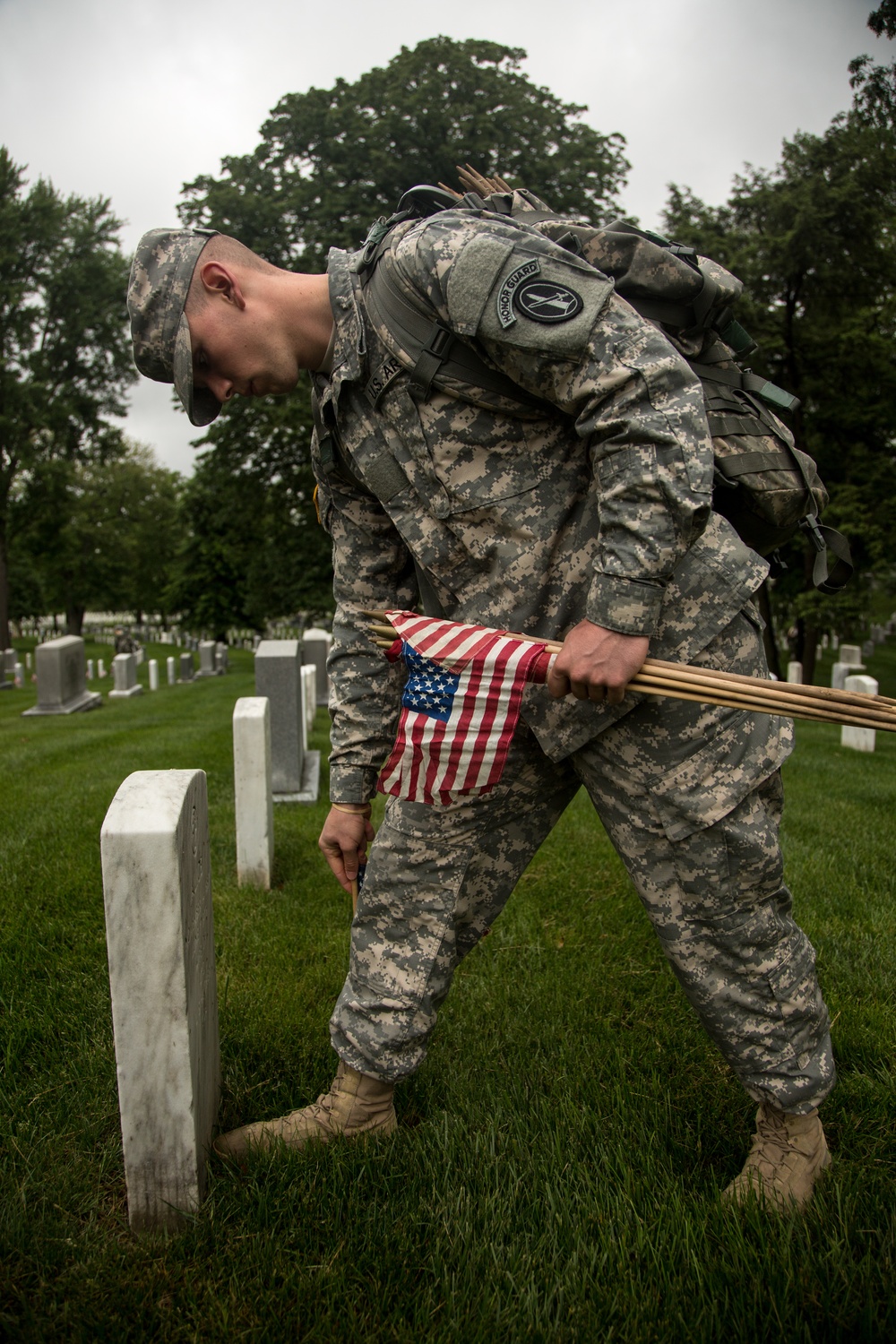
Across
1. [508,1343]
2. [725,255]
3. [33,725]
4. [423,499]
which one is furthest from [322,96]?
[508,1343]

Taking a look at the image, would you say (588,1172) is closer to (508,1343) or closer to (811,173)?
(508,1343)

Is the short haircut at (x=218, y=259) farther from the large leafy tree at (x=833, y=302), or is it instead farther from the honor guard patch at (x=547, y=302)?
the large leafy tree at (x=833, y=302)

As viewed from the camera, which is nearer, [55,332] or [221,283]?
[221,283]

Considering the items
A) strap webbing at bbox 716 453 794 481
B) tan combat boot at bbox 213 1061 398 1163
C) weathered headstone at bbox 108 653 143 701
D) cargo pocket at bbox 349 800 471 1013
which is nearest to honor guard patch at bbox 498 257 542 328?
strap webbing at bbox 716 453 794 481

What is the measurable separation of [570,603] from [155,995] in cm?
131

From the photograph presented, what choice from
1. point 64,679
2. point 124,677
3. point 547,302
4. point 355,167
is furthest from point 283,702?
point 355,167

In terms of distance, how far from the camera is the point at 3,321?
34.5m

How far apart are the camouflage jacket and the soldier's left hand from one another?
3 centimetres

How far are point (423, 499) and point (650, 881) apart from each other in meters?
1.07

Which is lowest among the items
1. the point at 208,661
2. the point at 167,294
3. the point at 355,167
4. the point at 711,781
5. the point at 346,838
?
the point at 208,661

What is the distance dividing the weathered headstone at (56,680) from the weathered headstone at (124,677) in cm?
270

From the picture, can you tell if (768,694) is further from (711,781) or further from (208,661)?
(208,661)

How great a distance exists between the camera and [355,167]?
20.7 metres

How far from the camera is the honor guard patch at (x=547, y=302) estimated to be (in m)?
1.96
